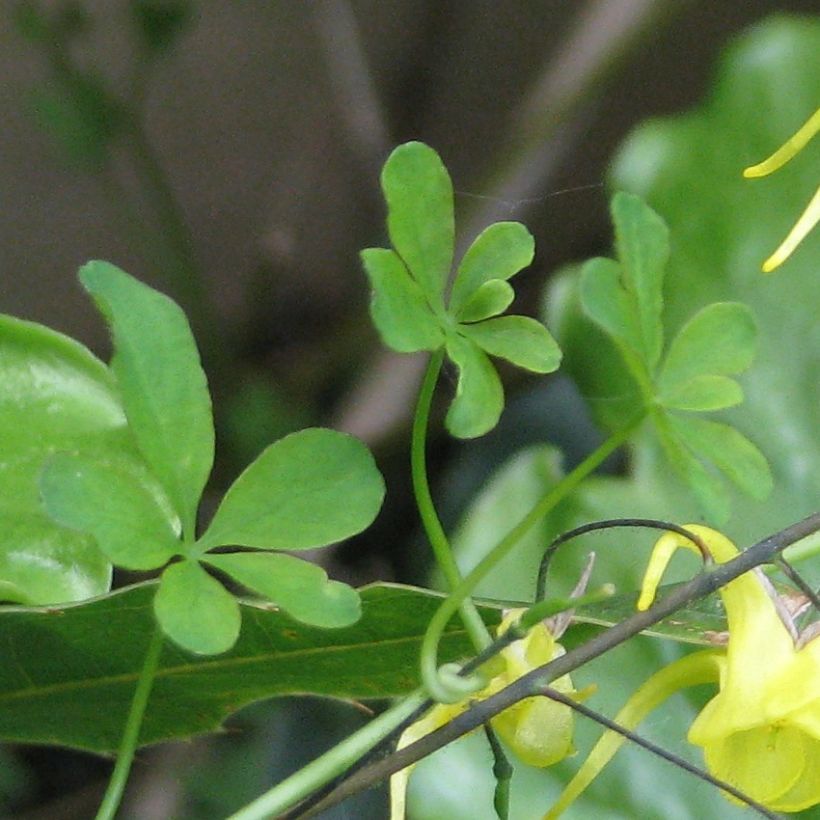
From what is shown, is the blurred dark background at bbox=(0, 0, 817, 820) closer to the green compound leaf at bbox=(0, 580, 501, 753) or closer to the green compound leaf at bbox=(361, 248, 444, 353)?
the green compound leaf at bbox=(0, 580, 501, 753)

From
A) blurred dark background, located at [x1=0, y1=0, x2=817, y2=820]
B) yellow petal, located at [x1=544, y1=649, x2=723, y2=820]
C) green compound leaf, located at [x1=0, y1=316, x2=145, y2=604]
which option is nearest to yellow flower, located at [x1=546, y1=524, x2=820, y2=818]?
yellow petal, located at [x1=544, y1=649, x2=723, y2=820]

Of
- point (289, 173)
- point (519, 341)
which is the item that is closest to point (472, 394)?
point (519, 341)

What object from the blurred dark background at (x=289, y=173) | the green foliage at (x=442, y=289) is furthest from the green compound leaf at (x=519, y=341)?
the blurred dark background at (x=289, y=173)

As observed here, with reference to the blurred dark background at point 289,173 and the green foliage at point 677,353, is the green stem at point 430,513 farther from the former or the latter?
the blurred dark background at point 289,173

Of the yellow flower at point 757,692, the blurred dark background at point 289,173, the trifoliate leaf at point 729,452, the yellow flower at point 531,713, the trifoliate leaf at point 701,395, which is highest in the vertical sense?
the blurred dark background at point 289,173

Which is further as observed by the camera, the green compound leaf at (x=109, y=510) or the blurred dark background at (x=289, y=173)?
the blurred dark background at (x=289, y=173)

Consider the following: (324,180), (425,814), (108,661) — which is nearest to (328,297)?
(324,180)

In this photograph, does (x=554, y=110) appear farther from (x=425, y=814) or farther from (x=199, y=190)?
(x=425, y=814)
